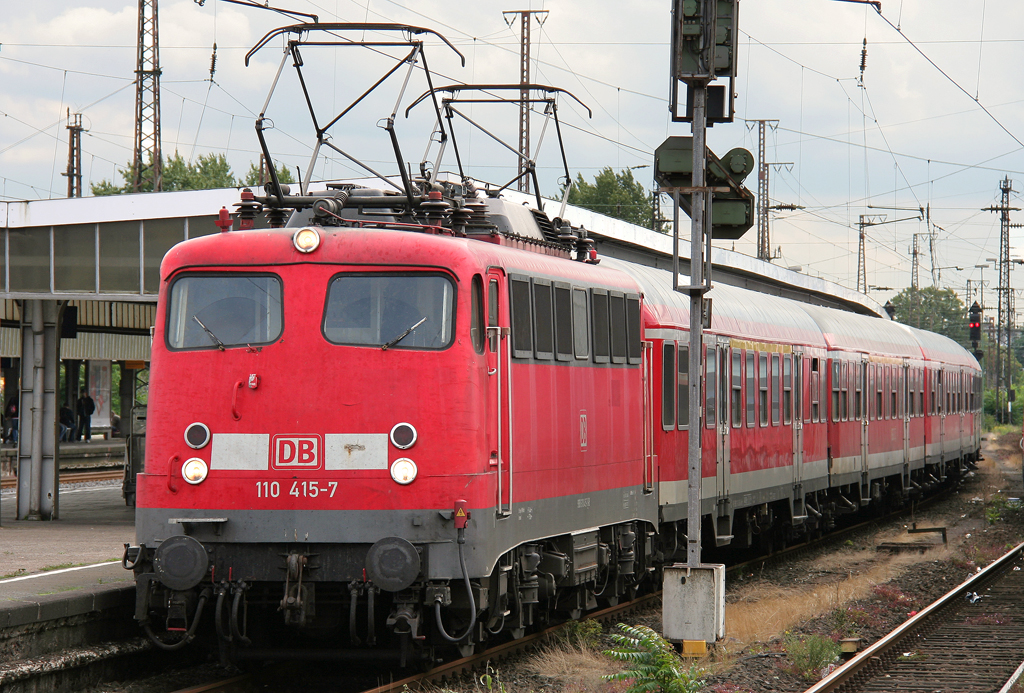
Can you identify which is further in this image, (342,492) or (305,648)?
(305,648)

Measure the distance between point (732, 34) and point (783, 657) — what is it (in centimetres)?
535

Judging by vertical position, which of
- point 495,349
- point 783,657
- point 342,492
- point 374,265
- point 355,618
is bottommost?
point 783,657

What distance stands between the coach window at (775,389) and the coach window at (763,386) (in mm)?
309

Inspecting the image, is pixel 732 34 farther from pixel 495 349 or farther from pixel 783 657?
pixel 783 657

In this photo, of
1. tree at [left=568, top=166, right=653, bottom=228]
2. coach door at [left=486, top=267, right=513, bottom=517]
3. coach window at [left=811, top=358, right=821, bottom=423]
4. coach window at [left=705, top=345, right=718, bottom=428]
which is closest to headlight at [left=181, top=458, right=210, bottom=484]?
coach door at [left=486, top=267, right=513, bottom=517]

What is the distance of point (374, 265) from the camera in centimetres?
931

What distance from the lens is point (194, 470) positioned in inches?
360

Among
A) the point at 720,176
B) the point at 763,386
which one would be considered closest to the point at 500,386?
the point at 720,176

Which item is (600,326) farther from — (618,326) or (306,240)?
(306,240)

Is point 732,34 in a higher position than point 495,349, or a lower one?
higher

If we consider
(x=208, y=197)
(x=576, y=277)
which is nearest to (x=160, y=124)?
(x=208, y=197)

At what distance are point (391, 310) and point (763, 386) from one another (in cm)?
971

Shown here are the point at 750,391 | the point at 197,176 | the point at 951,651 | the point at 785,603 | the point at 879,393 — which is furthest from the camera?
the point at 197,176

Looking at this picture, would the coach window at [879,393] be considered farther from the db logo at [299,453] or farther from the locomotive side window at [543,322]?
the db logo at [299,453]
